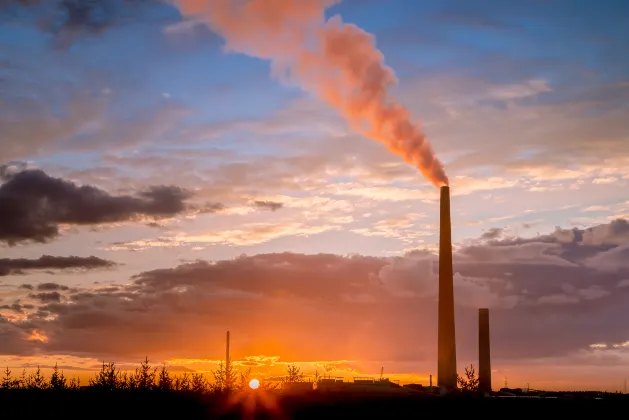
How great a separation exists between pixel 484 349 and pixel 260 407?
163ft

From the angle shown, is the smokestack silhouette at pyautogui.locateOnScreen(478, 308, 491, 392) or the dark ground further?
the smokestack silhouette at pyautogui.locateOnScreen(478, 308, 491, 392)

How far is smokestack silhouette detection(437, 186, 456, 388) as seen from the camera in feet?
299

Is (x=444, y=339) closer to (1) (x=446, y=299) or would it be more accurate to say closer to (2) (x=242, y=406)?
(1) (x=446, y=299)

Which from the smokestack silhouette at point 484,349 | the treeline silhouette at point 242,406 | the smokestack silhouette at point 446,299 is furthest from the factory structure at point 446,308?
the treeline silhouette at point 242,406

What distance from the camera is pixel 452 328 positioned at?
92.4 metres

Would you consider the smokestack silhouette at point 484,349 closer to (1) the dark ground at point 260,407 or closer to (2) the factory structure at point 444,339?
(2) the factory structure at point 444,339

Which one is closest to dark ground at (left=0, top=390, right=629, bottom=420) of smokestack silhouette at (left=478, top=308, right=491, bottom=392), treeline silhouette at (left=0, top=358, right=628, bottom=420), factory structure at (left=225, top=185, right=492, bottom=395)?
treeline silhouette at (left=0, top=358, right=628, bottom=420)

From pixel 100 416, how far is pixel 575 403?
38201mm

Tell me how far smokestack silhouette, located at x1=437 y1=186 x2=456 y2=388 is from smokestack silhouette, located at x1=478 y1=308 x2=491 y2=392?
6.78m

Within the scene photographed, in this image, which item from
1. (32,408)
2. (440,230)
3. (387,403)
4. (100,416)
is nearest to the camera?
(100,416)

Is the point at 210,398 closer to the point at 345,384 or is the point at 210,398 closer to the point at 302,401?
the point at 302,401

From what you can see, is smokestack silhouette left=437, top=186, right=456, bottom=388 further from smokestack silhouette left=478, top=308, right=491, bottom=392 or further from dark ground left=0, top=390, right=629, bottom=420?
dark ground left=0, top=390, right=629, bottom=420

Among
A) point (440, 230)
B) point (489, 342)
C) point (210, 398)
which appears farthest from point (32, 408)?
point (489, 342)

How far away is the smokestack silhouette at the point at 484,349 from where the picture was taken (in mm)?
98812
